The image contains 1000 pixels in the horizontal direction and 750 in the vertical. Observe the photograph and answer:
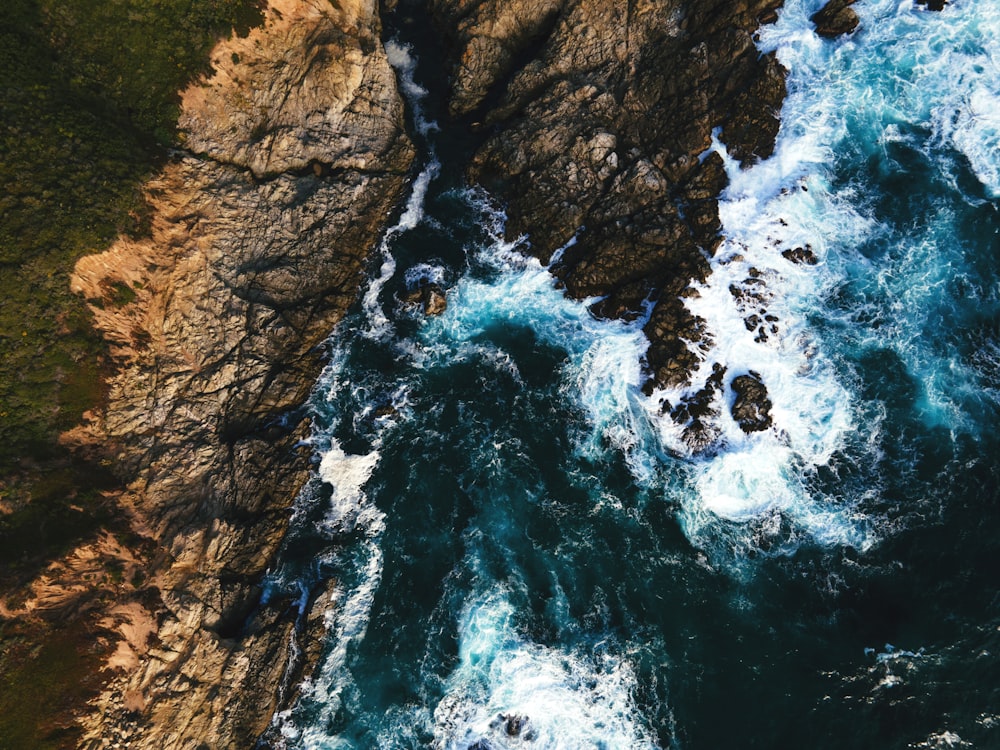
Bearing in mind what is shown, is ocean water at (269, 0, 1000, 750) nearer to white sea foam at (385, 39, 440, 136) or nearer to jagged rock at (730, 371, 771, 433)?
jagged rock at (730, 371, 771, 433)

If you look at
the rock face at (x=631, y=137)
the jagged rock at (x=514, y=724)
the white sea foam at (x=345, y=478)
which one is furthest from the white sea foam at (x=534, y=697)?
the rock face at (x=631, y=137)

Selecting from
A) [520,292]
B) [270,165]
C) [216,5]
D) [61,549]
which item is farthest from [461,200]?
[61,549]

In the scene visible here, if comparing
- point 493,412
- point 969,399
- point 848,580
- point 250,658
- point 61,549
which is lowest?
point 250,658

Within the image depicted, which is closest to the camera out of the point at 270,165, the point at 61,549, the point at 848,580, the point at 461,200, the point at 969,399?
the point at 61,549

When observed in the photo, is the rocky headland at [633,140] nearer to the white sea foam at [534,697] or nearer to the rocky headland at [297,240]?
the rocky headland at [297,240]

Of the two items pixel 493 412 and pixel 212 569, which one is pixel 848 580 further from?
pixel 212 569

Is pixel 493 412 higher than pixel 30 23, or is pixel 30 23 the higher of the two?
pixel 30 23
